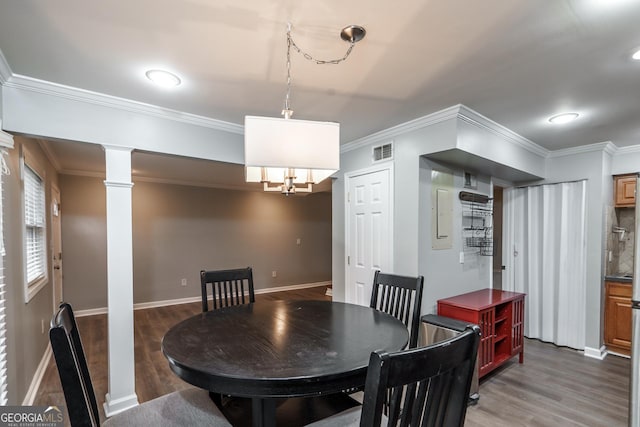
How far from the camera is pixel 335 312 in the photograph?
2033mm

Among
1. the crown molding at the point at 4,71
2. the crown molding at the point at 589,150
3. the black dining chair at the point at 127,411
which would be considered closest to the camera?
the black dining chair at the point at 127,411

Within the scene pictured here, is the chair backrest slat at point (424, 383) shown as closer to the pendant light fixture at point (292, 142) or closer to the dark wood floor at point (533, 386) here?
the pendant light fixture at point (292, 142)

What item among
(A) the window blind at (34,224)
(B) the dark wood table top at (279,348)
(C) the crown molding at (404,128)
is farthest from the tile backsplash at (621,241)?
(A) the window blind at (34,224)

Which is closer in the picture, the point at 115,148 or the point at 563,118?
the point at 115,148

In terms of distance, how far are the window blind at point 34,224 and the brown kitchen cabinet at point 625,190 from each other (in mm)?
6096

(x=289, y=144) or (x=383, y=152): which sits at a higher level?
(x=383, y=152)

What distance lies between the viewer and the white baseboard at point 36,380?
94.7 inches

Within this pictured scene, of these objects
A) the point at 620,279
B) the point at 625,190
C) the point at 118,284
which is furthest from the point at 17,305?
the point at 625,190

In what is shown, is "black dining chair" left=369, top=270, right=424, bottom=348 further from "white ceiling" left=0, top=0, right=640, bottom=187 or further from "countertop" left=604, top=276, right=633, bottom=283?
"countertop" left=604, top=276, right=633, bottom=283

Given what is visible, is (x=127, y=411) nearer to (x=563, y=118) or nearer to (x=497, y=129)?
(x=497, y=129)

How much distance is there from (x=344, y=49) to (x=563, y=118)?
2.23 m

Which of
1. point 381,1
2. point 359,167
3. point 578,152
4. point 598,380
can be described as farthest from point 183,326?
point 578,152

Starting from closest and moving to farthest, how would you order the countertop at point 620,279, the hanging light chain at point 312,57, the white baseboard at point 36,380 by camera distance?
the hanging light chain at point 312,57
the white baseboard at point 36,380
the countertop at point 620,279

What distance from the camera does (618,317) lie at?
336 cm
